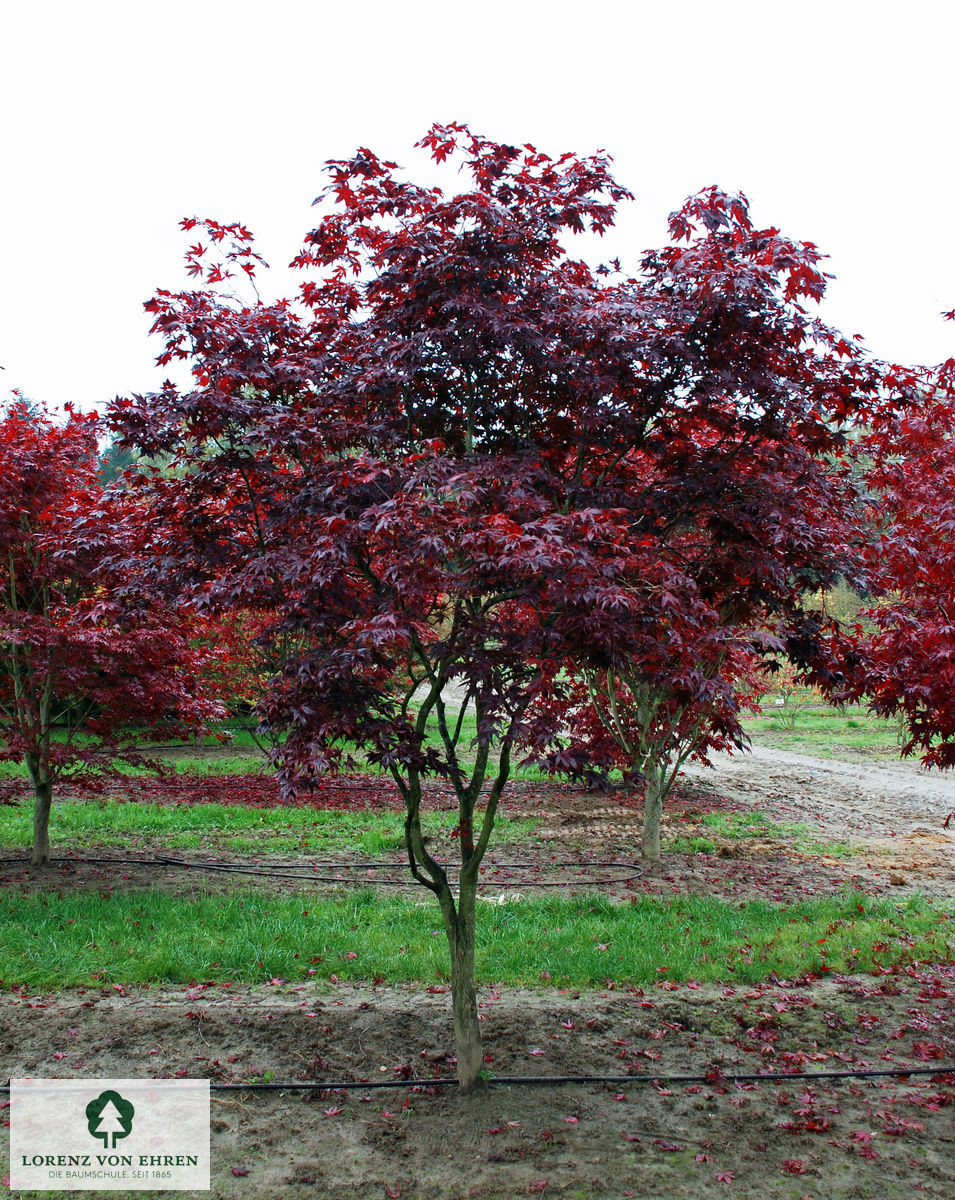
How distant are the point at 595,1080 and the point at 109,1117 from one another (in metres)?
2.24

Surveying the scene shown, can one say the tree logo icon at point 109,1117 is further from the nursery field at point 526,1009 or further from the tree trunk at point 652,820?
the tree trunk at point 652,820

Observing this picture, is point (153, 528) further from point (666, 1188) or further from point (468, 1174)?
point (666, 1188)

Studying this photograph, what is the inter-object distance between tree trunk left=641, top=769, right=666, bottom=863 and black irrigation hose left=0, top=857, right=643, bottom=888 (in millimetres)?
194

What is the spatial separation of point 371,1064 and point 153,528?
2.95 m

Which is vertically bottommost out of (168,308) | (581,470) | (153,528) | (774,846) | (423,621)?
(774,846)

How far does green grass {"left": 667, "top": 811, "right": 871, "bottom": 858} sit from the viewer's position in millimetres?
9422

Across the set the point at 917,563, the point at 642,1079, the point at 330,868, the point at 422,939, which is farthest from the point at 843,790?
the point at 642,1079

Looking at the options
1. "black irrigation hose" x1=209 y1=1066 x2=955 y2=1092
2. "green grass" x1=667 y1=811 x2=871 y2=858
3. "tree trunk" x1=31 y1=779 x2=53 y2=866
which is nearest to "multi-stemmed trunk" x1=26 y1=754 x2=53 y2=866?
"tree trunk" x1=31 y1=779 x2=53 y2=866

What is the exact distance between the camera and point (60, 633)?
22.1 ft

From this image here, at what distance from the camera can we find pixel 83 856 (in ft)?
27.9

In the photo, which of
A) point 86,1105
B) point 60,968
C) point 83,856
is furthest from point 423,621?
point 83,856

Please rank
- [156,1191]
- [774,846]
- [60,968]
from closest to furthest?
[156,1191]
[60,968]
[774,846]

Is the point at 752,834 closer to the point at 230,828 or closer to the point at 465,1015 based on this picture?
the point at 230,828

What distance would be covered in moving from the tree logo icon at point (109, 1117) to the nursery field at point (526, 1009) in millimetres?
308
